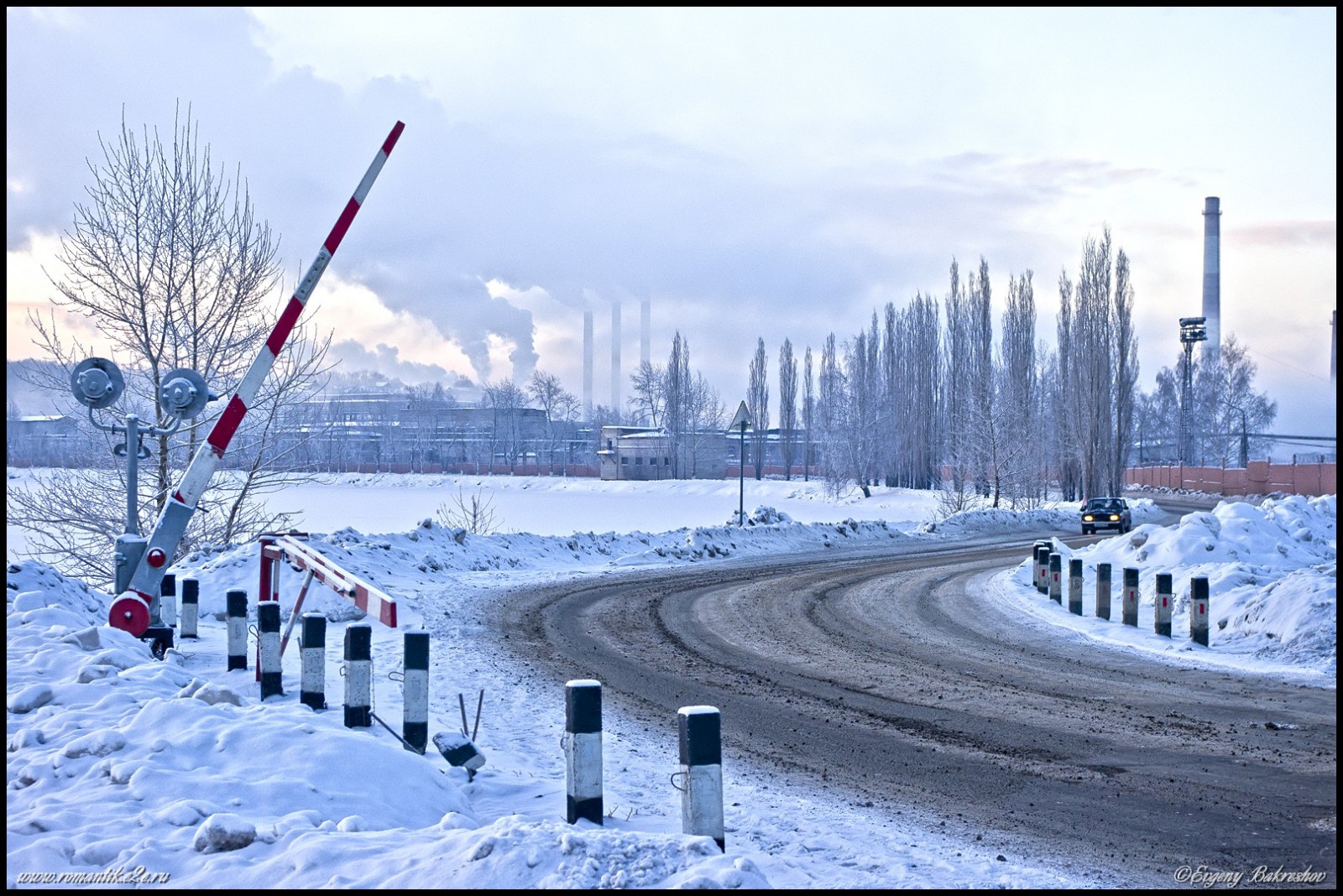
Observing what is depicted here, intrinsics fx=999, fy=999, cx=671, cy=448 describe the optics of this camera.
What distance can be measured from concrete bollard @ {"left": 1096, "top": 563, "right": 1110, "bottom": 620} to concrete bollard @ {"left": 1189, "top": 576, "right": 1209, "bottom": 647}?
6.71 feet

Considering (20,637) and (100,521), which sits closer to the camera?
(20,637)

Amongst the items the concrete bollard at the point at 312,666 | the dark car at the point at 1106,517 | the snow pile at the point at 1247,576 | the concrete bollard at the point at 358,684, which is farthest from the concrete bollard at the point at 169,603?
the dark car at the point at 1106,517

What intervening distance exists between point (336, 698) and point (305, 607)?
5165 mm

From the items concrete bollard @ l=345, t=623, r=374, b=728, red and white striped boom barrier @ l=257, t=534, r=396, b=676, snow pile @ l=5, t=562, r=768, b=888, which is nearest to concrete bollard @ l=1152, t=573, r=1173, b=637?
red and white striped boom barrier @ l=257, t=534, r=396, b=676

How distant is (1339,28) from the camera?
6781 mm

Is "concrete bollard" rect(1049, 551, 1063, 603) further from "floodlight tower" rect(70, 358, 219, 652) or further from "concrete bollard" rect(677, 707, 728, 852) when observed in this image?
"concrete bollard" rect(677, 707, 728, 852)

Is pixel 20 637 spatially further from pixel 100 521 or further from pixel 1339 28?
pixel 100 521

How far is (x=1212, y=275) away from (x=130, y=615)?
120 m

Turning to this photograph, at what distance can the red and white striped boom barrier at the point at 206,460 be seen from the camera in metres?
8.79

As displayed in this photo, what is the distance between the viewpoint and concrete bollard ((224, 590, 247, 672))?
9.23m

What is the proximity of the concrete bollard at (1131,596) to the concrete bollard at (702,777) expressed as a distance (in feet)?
34.1

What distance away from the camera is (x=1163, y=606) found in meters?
12.6

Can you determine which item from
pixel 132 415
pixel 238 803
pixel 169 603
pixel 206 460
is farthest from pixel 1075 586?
pixel 238 803

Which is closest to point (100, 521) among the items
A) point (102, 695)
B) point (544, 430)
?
point (102, 695)
